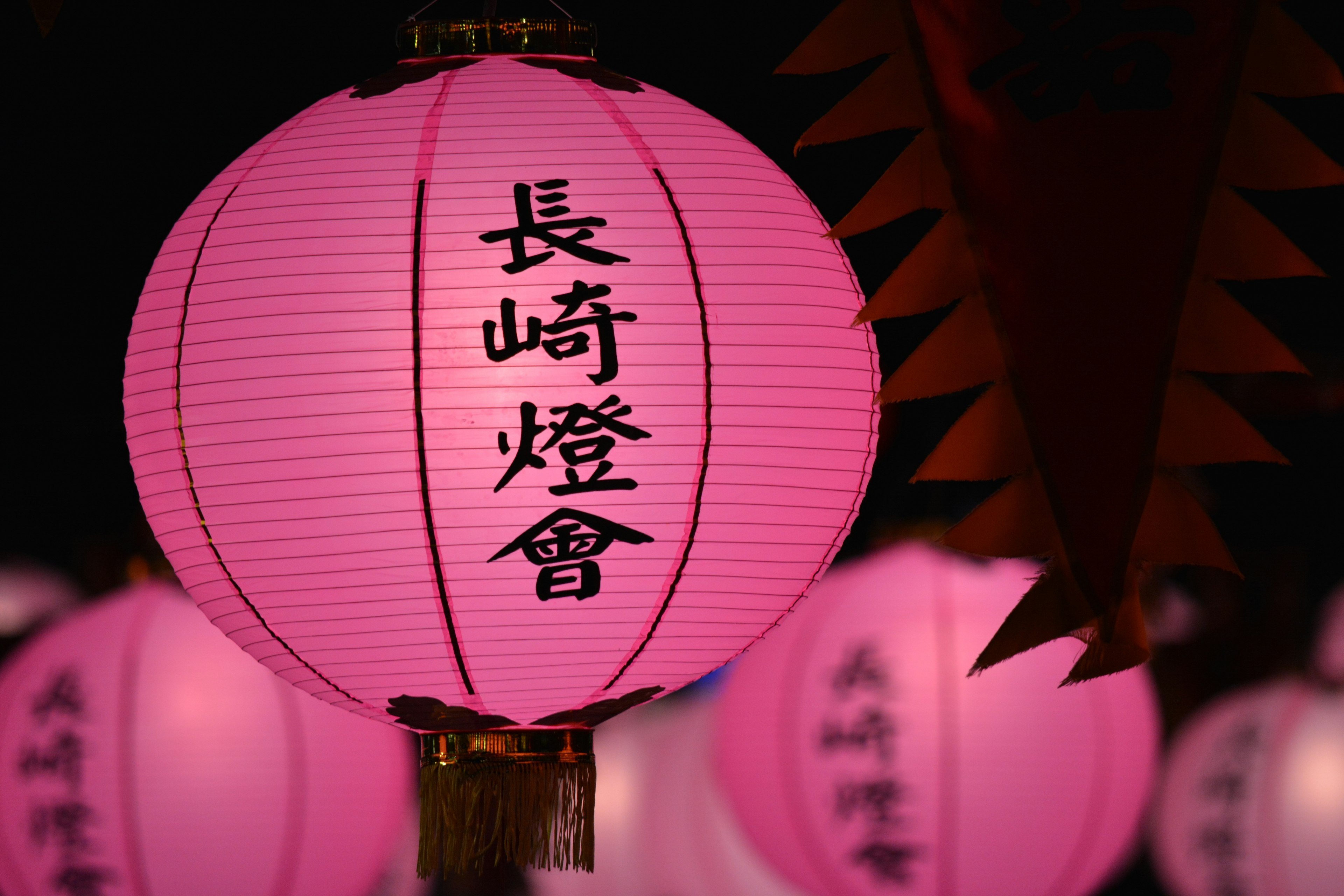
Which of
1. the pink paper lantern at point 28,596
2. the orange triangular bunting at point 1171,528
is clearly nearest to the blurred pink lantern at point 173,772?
the orange triangular bunting at point 1171,528

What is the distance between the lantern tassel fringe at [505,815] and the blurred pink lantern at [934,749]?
84 cm

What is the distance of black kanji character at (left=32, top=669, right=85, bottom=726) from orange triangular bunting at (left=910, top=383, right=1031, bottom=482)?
1867 millimetres

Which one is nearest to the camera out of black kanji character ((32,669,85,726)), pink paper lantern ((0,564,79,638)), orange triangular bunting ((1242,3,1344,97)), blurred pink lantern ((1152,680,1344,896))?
orange triangular bunting ((1242,3,1344,97))

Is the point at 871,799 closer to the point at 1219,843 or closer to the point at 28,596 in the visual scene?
the point at 1219,843

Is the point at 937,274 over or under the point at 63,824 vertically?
over

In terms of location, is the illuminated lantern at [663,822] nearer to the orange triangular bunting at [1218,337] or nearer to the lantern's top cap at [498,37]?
the lantern's top cap at [498,37]

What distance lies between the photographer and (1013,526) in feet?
4.33

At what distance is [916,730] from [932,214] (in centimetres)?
102

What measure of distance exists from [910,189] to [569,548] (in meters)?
0.57

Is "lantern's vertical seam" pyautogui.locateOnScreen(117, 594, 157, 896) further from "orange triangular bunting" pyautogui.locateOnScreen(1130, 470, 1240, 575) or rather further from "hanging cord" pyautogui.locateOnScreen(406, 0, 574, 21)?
"orange triangular bunting" pyautogui.locateOnScreen(1130, 470, 1240, 575)

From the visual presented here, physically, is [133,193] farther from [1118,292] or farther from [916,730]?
[1118,292]

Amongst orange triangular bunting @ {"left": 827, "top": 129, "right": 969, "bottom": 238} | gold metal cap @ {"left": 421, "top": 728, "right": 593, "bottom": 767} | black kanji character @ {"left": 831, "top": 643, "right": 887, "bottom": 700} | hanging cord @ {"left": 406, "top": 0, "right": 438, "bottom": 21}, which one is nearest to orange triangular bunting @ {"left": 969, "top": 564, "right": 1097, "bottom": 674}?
orange triangular bunting @ {"left": 827, "top": 129, "right": 969, "bottom": 238}

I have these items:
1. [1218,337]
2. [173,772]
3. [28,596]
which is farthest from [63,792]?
[28,596]

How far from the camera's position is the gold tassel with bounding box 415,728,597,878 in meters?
1.98
